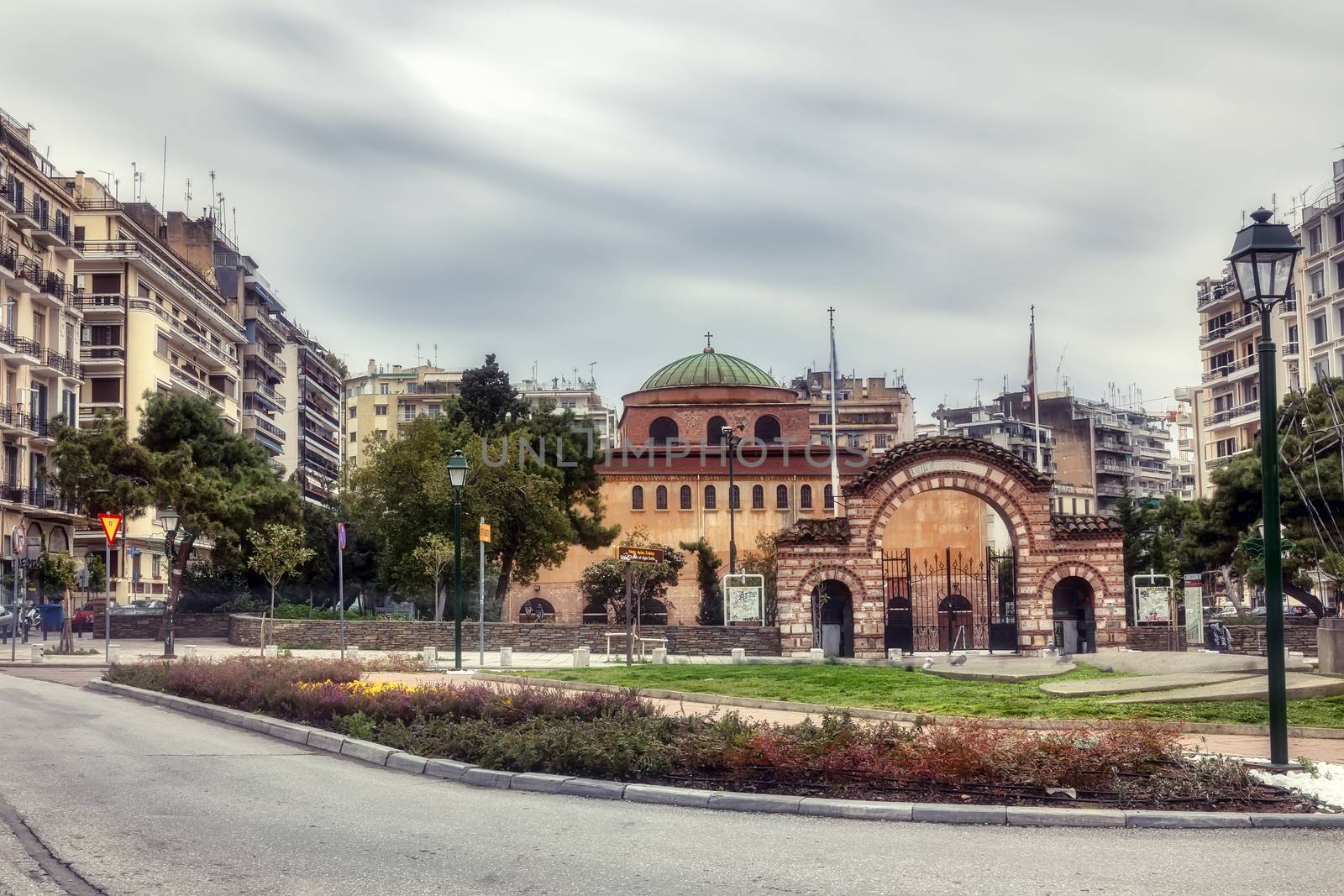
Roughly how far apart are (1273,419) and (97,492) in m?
35.7

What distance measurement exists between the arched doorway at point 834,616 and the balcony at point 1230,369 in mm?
47224

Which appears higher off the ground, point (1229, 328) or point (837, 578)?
point (1229, 328)

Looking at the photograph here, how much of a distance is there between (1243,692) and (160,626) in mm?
35102

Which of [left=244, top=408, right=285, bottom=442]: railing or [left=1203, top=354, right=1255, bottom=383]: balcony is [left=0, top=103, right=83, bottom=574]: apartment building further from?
[left=1203, top=354, right=1255, bottom=383]: balcony

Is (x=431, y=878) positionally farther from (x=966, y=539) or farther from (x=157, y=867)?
(x=966, y=539)

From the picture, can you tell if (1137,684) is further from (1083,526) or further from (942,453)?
(1083,526)

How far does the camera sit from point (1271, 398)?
496 inches

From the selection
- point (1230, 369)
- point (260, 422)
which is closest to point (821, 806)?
point (260, 422)

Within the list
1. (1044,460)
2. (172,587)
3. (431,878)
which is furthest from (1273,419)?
(1044,460)

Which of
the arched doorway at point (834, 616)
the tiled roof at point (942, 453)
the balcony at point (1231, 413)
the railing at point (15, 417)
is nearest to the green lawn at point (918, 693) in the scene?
the arched doorway at point (834, 616)

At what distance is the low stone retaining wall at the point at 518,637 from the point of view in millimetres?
36469

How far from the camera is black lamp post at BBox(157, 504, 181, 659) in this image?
110 ft

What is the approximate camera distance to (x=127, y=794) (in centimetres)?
1109

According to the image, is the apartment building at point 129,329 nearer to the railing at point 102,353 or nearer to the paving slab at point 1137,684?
the railing at point 102,353
